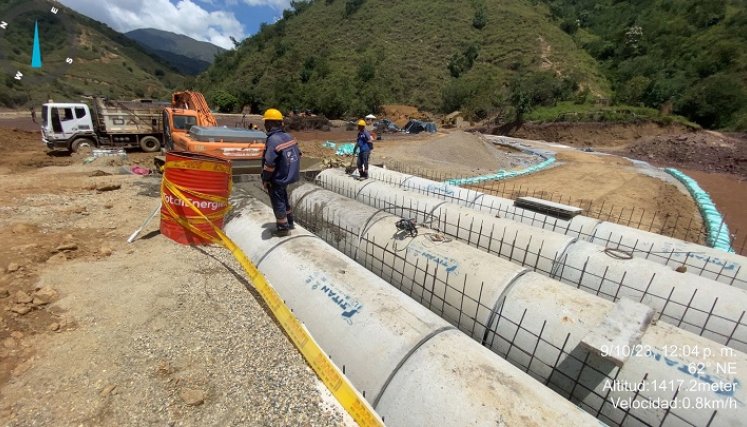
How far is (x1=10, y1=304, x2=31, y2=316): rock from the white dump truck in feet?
56.4

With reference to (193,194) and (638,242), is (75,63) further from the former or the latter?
(638,242)

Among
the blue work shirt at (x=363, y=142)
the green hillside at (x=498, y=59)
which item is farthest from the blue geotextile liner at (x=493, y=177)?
the green hillside at (x=498, y=59)

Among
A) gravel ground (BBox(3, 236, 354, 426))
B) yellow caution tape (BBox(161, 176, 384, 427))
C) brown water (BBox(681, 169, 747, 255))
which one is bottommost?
brown water (BBox(681, 169, 747, 255))

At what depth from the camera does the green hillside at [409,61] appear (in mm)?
48281

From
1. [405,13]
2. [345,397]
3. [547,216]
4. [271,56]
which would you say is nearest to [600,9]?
[405,13]

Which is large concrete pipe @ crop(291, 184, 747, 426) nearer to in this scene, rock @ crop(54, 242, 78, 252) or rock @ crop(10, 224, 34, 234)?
rock @ crop(54, 242, 78, 252)

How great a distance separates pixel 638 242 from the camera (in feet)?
18.5

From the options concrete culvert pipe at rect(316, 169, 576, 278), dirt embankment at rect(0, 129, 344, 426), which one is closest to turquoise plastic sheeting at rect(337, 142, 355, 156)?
concrete culvert pipe at rect(316, 169, 576, 278)

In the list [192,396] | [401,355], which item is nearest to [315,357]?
[401,355]

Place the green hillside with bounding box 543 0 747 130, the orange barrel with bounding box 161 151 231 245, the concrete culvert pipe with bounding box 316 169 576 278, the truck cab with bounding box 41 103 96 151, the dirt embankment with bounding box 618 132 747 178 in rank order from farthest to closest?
the green hillside with bounding box 543 0 747 130 → the dirt embankment with bounding box 618 132 747 178 → the truck cab with bounding box 41 103 96 151 → the orange barrel with bounding box 161 151 231 245 → the concrete culvert pipe with bounding box 316 169 576 278

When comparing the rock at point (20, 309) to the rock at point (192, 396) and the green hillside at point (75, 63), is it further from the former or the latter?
the green hillside at point (75, 63)

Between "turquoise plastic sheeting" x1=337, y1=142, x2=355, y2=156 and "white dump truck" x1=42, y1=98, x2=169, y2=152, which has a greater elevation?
"white dump truck" x1=42, y1=98, x2=169, y2=152

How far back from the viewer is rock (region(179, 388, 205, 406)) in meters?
2.95

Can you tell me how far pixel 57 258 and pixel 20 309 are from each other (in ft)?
5.25
